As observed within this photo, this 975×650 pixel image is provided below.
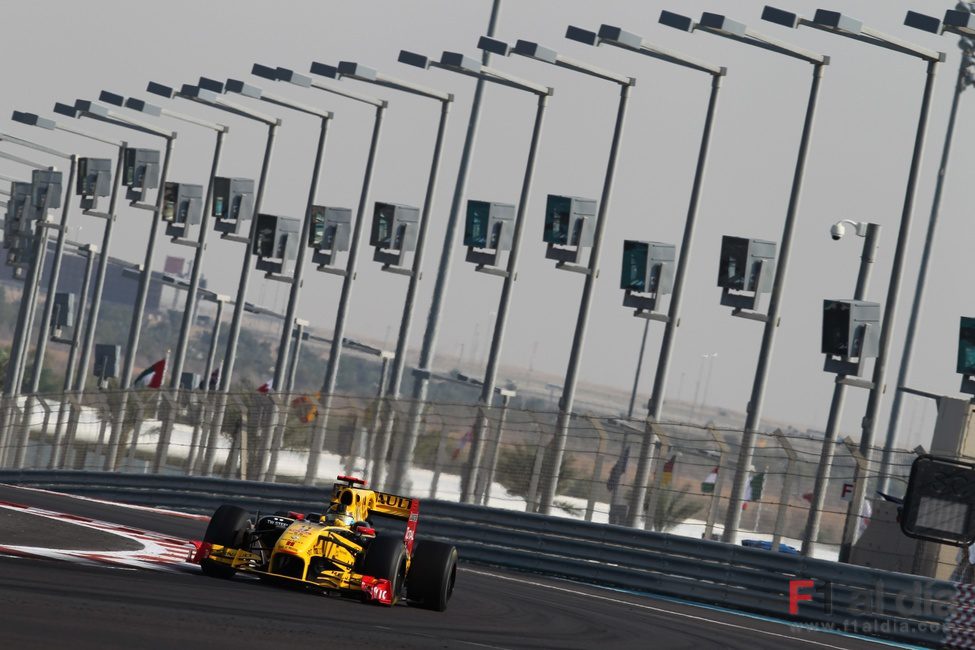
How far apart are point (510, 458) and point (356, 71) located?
11.6 metres

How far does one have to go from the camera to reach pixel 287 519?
1374 cm

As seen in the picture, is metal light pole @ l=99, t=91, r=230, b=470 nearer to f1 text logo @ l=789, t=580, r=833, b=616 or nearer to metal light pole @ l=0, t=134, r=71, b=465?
metal light pole @ l=0, t=134, r=71, b=465

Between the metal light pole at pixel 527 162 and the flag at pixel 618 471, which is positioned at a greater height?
the metal light pole at pixel 527 162

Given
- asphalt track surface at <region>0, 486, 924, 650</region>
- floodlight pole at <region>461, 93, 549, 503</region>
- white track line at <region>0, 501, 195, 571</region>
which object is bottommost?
white track line at <region>0, 501, 195, 571</region>

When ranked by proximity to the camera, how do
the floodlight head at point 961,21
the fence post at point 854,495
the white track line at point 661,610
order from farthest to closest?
1. the floodlight head at point 961,21
2. the fence post at point 854,495
3. the white track line at point 661,610

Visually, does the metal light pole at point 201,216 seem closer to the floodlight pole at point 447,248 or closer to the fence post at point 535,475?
the floodlight pole at point 447,248

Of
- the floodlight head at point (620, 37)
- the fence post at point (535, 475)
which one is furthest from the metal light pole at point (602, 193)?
the fence post at point (535, 475)

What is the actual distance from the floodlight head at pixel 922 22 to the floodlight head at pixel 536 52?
7760 mm

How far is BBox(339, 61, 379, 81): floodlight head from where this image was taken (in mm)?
31391

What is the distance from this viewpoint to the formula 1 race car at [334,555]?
1331cm

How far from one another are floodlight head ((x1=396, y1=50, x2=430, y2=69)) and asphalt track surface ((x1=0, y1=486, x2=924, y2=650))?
1332 cm

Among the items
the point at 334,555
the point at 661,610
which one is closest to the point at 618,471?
the point at 661,610

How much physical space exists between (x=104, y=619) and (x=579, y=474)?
38.0 ft

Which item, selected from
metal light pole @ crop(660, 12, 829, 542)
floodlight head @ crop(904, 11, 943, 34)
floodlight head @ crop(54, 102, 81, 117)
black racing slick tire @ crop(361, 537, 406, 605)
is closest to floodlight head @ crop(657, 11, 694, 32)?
metal light pole @ crop(660, 12, 829, 542)
